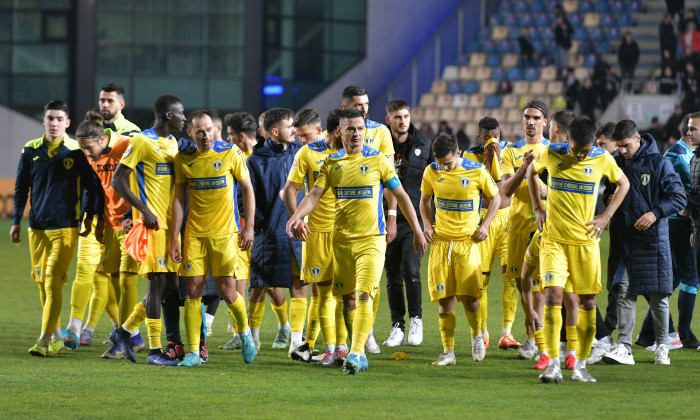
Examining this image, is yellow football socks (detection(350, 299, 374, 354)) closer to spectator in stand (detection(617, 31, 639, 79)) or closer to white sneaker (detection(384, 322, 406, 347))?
white sneaker (detection(384, 322, 406, 347))

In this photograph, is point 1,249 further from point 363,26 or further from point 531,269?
point 363,26

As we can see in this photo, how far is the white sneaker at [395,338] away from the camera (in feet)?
31.9

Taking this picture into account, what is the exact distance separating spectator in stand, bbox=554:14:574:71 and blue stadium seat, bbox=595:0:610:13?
247 cm

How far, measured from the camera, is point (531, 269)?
881 cm

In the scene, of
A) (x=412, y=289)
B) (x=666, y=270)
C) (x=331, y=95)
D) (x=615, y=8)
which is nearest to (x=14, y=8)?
(x=331, y=95)

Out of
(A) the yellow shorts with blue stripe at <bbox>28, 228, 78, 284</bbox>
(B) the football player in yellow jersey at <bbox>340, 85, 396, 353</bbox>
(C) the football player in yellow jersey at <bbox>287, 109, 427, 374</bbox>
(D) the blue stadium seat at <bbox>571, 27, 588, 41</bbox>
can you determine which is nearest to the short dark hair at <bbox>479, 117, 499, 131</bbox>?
(B) the football player in yellow jersey at <bbox>340, 85, 396, 353</bbox>

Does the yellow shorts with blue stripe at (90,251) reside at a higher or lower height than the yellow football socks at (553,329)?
higher

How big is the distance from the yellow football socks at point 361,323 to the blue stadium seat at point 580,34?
24577 millimetres

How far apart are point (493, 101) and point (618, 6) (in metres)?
5.09

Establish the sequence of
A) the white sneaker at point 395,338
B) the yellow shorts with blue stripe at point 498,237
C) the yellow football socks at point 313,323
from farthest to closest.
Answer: the white sneaker at point 395,338, the yellow shorts with blue stripe at point 498,237, the yellow football socks at point 313,323

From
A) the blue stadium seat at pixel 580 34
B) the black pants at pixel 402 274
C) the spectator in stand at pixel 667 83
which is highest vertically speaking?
the blue stadium seat at pixel 580 34

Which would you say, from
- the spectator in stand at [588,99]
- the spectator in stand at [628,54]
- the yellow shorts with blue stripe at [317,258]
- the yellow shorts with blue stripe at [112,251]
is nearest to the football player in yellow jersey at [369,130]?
the yellow shorts with blue stripe at [317,258]

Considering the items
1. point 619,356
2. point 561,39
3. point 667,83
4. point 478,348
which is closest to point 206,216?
point 478,348

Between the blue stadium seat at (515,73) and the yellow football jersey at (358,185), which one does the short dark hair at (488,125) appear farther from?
the blue stadium seat at (515,73)
